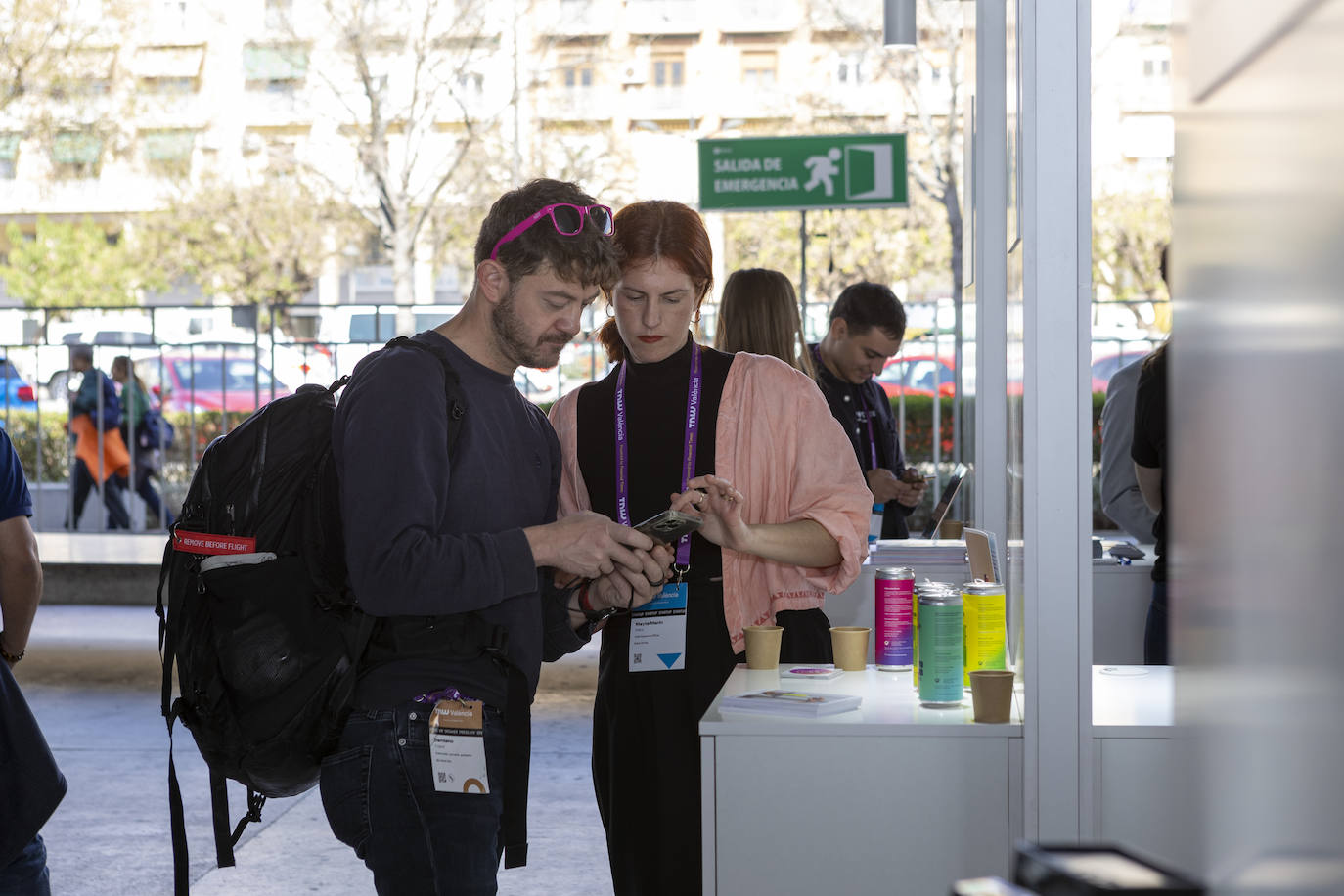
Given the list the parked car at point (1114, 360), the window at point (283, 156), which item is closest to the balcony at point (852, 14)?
the window at point (283, 156)

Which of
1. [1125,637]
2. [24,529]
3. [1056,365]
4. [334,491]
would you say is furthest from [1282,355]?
[1125,637]

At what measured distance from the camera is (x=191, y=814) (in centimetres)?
529

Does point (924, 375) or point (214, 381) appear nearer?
point (214, 381)

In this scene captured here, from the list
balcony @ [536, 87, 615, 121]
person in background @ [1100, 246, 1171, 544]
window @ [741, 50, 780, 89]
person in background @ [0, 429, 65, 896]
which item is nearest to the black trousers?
person in background @ [0, 429, 65, 896]

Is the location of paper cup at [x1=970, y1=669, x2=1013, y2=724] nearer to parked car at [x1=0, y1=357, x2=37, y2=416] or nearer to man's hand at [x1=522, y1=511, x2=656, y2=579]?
man's hand at [x1=522, y1=511, x2=656, y2=579]

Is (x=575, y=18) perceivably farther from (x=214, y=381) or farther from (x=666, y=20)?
(x=214, y=381)

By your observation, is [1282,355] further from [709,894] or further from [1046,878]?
[709,894]

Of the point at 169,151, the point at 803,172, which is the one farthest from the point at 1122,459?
the point at 169,151

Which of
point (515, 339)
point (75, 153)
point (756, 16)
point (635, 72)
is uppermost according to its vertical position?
point (756, 16)

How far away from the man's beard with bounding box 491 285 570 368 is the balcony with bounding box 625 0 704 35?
35.4m

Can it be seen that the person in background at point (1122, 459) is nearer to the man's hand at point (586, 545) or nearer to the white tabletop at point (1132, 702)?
the white tabletop at point (1132, 702)

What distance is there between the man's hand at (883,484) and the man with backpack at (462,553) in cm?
303

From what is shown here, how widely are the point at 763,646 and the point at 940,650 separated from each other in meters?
0.39

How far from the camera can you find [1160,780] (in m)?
2.31
